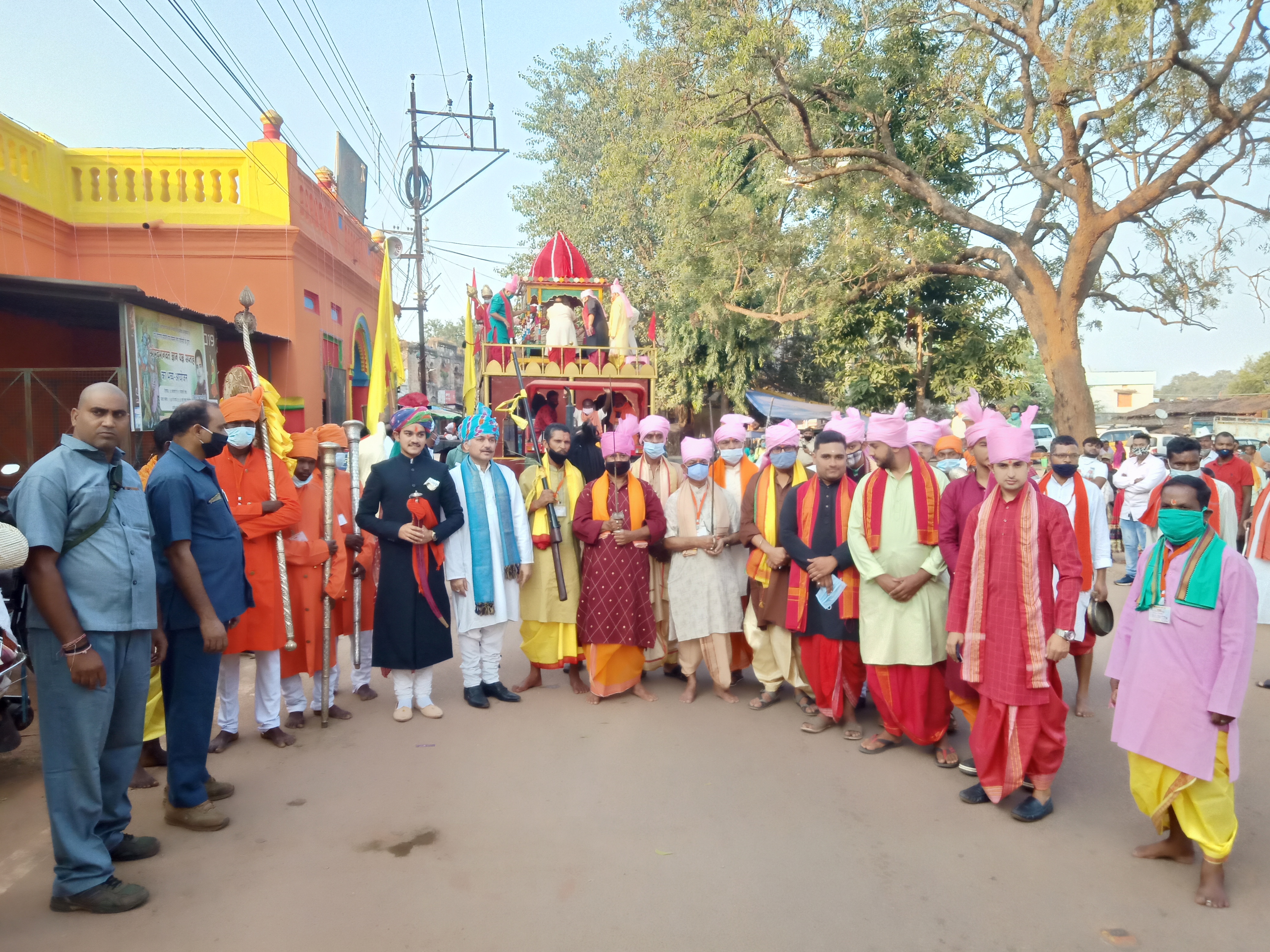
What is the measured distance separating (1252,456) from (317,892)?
539 inches

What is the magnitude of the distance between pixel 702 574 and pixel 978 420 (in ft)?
6.25

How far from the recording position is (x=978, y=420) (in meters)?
4.76

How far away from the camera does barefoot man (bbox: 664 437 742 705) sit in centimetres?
553

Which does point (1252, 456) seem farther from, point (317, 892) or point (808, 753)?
point (317, 892)

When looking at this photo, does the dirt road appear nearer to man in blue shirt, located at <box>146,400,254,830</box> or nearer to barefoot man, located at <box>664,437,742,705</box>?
man in blue shirt, located at <box>146,400,254,830</box>

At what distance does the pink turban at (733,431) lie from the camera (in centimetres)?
616

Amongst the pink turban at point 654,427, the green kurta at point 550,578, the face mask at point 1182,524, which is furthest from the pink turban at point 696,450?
the face mask at point 1182,524

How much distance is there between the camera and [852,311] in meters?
16.1

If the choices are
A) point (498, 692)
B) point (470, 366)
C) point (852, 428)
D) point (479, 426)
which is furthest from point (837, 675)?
point (470, 366)

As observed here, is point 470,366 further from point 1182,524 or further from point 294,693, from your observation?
point 1182,524

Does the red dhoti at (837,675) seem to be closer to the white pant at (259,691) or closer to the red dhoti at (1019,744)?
the red dhoti at (1019,744)

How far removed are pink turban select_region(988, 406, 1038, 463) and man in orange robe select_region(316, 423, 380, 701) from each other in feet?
11.6

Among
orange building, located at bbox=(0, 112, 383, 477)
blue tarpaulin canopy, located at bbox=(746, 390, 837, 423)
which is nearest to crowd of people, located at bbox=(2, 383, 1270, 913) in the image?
orange building, located at bbox=(0, 112, 383, 477)

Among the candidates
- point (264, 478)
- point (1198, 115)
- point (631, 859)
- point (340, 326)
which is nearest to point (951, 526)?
point (631, 859)
